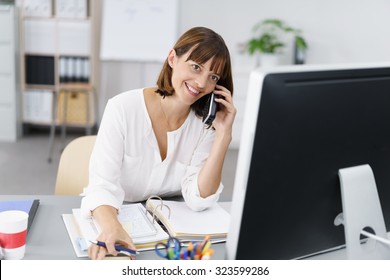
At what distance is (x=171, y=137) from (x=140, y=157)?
0.13 meters

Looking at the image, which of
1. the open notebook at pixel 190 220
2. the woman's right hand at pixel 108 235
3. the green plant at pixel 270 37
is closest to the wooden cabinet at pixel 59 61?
the green plant at pixel 270 37

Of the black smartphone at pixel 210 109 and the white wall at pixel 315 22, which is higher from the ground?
the white wall at pixel 315 22

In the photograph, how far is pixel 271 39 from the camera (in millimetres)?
5121

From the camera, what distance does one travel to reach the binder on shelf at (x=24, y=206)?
142 cm

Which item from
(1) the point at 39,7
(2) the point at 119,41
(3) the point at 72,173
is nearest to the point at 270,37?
(2) the point at 119,41

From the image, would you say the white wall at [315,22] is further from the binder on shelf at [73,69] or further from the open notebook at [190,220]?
the open notebook at [190,220]

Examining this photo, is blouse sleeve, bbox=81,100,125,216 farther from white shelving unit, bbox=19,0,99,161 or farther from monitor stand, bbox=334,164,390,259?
white shelving unit, bbox=19,0,99,161

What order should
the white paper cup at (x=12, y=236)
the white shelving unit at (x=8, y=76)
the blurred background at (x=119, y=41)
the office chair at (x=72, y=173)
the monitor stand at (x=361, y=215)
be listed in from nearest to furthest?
the monitor stand at (x=361, y=215) < the white paper cup at (x=12, y=236) < the office chair at (x=72, y=173) < the white shelving unit at (x=8, y=76) < the blurred background at (x=119, y=41)

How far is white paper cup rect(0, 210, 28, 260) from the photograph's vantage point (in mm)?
1129

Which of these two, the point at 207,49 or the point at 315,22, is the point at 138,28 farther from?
the point at 207,49
